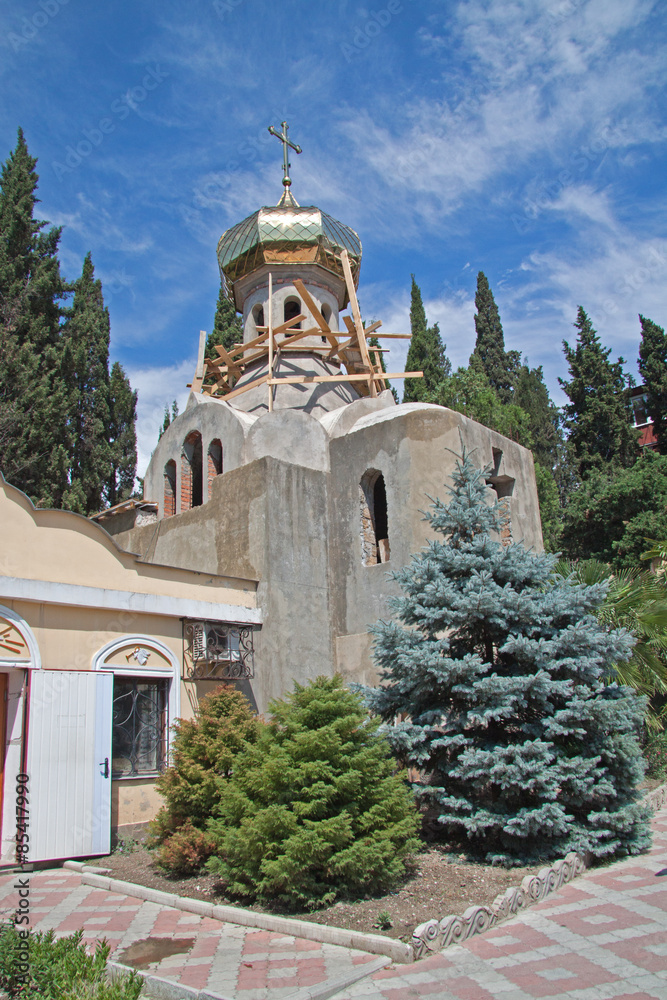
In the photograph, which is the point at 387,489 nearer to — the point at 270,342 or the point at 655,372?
the point at 270,342

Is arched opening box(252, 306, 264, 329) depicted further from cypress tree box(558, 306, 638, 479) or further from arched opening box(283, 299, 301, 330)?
cypress tree box(558, 306, 638, 479)

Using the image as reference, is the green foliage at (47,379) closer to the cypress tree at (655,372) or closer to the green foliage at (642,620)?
the green foliage at (642,620)

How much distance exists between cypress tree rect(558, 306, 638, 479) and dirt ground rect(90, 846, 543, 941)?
21495 millimetres

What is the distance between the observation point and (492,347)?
143ft

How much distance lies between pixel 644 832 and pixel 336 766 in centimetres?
379

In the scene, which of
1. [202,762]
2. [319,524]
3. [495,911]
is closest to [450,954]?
[495,911]

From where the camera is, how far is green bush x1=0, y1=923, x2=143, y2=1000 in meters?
4.20

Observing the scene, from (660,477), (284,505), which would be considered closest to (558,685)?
(284,505)

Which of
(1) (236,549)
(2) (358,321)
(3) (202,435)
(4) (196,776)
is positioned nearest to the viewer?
(4) (196,776)

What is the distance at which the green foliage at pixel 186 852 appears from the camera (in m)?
7.46

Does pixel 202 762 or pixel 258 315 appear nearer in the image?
pixel 202 762

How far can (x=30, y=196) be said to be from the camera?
74.1ft

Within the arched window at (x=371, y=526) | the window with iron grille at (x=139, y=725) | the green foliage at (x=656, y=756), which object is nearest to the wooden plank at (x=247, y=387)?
the arched window at (x=371, y=526)

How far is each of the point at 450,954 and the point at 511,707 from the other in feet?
9.66
